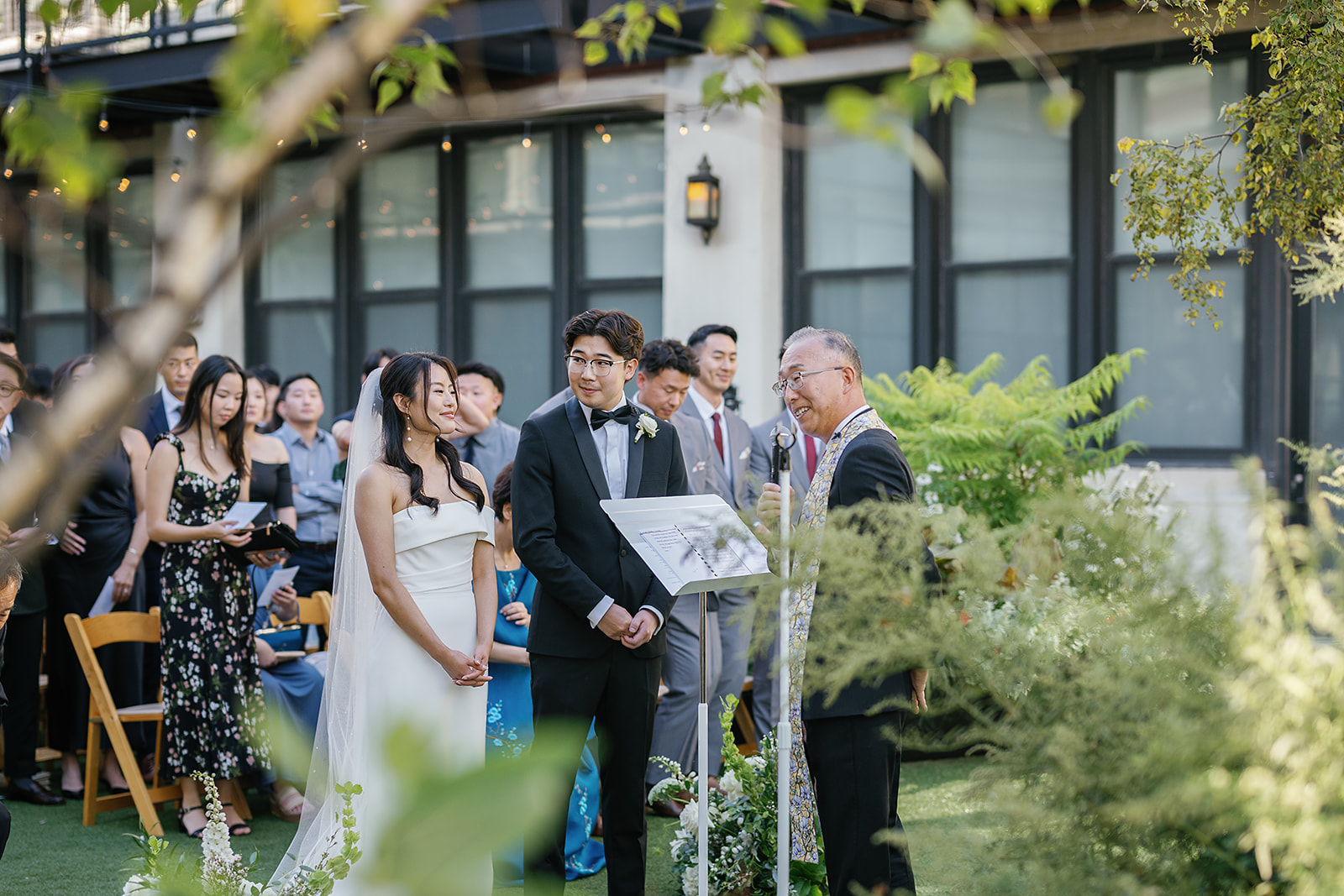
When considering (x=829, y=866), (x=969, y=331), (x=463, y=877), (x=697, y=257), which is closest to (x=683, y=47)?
(x=697, y=257)

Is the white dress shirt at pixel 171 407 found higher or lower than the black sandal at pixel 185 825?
higher

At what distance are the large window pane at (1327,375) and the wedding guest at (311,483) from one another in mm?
6848

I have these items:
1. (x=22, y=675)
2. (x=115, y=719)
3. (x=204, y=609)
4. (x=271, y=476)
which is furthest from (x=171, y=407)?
(x=115, y=719)

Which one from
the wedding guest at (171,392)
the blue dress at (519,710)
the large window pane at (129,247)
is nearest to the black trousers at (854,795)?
the blue dress at (519,710)

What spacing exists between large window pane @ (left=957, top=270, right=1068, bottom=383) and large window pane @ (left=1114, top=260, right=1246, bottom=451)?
469 millimetres

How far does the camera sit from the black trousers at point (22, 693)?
6.48 meters

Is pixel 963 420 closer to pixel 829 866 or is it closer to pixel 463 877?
pixel 829 866

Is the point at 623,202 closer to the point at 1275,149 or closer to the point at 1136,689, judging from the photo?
the point at 1275,149

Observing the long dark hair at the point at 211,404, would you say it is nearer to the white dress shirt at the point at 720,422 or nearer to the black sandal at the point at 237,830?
the black sandal at the point at 237,830

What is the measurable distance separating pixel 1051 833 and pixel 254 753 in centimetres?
519

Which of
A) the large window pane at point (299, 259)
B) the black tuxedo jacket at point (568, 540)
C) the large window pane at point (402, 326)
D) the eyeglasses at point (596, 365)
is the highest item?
the large window pane at point (299, 259)

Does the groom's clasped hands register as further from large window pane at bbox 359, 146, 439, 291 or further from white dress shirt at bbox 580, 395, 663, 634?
large window pane at bbox 359, 146, 439, 291

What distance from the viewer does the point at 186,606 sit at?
19.7ft

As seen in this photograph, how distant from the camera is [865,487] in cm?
362
